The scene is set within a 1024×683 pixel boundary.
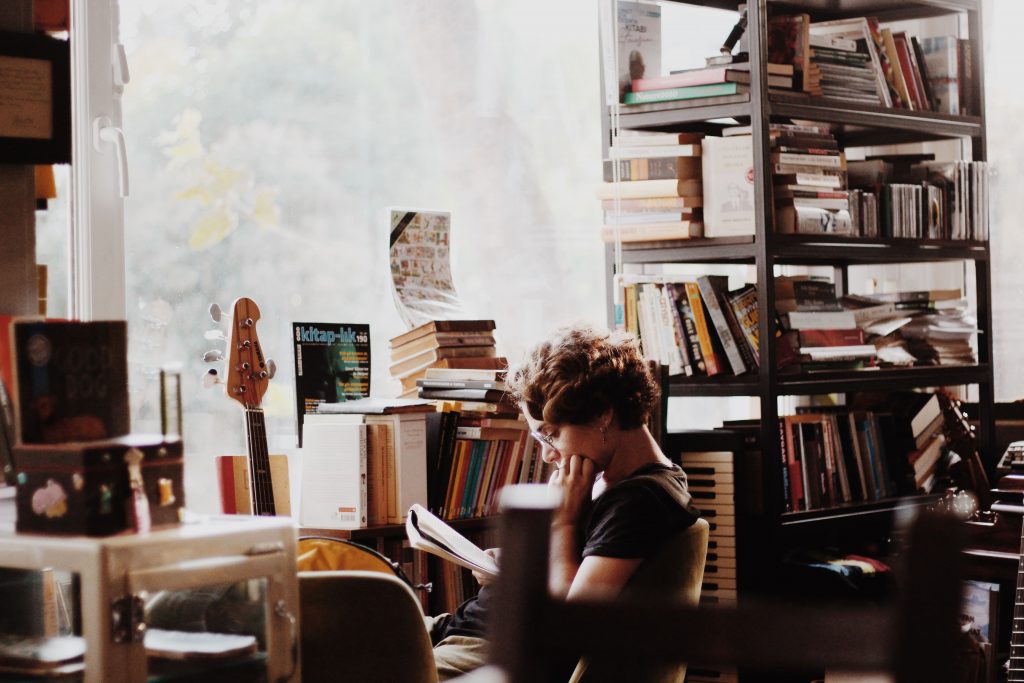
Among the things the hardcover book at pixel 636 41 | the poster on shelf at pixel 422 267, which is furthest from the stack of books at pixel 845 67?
the poster on shelf at pixel 422 267

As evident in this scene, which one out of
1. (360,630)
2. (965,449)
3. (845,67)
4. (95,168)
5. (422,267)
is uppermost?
(845,67)

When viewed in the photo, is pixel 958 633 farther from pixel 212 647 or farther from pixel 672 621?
pixel 212 647

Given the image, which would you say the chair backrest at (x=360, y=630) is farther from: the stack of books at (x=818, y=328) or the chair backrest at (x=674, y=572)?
the stack of books at (x=818, y=328)

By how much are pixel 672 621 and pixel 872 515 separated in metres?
3.27

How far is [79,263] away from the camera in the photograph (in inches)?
112

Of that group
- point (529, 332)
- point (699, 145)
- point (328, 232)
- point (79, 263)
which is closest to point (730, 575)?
point (529, 332)

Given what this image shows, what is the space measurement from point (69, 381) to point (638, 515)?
104cm

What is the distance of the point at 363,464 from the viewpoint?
Answer: 2.92 metres

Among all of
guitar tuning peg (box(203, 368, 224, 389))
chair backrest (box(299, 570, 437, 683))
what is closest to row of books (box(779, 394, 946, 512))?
guitar tuning peg (box(203, 368, 224, 389))

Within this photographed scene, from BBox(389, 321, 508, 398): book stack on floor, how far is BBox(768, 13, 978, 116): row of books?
4.01 ft

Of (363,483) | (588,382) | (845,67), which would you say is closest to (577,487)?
(588,382)

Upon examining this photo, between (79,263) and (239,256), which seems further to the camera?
(239,256)

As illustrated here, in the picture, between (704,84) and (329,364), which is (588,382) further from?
(704,84)

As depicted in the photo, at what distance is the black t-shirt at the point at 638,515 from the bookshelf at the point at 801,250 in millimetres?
1210
